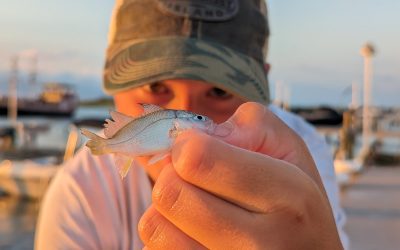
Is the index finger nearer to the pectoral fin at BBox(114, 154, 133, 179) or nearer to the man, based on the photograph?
the man

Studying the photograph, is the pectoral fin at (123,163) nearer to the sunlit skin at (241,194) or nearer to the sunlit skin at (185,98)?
the sunlit skin at (241,194)

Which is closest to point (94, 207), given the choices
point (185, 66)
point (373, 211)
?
point (185, 66)

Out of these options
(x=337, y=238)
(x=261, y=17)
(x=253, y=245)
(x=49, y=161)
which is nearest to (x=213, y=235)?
(x=253, y=245)

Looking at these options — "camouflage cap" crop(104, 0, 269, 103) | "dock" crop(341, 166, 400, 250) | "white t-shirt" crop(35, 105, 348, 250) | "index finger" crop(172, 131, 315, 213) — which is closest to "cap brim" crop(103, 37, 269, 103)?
"camouflage cap" crop(104, 0, 269, 103)

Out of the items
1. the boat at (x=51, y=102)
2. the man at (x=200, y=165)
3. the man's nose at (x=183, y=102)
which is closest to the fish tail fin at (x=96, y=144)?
the man at (x=200, y=165)

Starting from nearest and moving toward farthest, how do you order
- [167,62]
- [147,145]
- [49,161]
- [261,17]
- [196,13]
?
[147,145] → [167,62] → [196,13] → [261,17] → [49,161]

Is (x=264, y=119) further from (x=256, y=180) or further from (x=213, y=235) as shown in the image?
(x=213, y=235)
